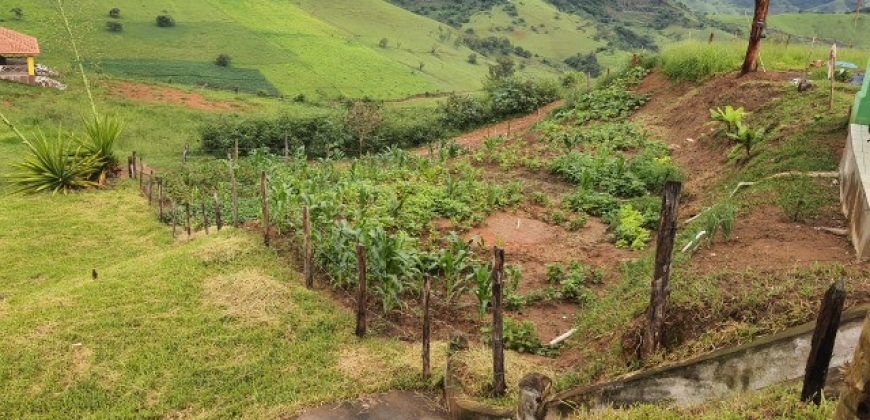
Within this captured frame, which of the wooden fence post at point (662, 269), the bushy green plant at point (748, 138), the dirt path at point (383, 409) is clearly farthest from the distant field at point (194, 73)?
the wooden fence post at point (662, 269)

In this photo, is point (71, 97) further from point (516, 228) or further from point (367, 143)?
point (516, 228)

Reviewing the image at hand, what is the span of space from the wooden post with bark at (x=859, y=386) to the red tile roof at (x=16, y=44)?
97.6 ft

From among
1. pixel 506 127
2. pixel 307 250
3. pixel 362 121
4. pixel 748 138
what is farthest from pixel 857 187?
pixel 506 127

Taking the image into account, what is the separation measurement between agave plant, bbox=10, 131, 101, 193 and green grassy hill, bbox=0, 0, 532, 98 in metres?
18.6

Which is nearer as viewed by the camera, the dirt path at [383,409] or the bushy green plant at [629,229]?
the dirt path at [383,409]

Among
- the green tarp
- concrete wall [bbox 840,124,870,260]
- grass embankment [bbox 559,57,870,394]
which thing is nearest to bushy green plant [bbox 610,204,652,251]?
grass embankment [bbox 559,57,870,394]

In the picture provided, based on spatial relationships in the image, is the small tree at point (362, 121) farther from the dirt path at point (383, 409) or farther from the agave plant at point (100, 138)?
the dirt path at point (383, 409)

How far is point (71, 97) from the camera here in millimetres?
25156

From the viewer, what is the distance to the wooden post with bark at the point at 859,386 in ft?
8.14

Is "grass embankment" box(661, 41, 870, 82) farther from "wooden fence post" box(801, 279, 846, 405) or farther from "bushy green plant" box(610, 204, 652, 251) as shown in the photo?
"wooden fence post" box(801, 279, 846, 405)

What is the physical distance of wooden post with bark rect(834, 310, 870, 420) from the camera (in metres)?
2.48

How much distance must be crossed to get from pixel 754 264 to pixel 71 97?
26420mm

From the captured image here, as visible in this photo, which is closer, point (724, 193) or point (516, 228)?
point (724, 193)

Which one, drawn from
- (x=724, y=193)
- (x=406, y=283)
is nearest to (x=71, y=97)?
(x=406, y=283)
